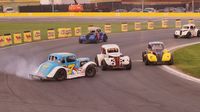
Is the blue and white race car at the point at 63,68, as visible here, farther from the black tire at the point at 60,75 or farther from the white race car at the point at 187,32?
the white race car at the point at 187,32

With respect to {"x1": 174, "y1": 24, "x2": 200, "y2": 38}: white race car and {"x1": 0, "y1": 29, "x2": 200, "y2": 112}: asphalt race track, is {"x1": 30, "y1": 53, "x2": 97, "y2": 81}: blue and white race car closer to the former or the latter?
{"x1": 0, "y1": 29, "x2": 200, "y2": 112}: asphalt race track

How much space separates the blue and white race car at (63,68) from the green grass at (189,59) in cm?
585

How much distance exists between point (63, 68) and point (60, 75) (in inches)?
16.4

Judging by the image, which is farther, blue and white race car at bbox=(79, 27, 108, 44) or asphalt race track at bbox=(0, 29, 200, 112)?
blue and white race car at bbox=(79, 27, 108, 44)

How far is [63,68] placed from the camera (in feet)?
78.0

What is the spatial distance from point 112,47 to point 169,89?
874 centimetres

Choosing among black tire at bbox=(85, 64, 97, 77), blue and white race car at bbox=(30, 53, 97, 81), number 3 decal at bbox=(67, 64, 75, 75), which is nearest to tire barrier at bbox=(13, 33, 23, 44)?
blue and white race car at bbox=(30, 53, 97, 81)

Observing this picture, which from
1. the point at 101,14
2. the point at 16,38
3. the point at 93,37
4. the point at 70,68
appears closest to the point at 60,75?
the point at 70,68

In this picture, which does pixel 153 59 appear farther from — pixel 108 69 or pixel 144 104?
pixel 144 104

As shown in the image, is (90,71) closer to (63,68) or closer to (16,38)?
(63,68)

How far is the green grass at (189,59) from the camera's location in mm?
26797

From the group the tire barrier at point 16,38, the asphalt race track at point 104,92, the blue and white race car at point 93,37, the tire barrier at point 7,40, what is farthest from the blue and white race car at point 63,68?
the tire barrier at point 16,38

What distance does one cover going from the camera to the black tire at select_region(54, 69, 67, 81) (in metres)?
23.7

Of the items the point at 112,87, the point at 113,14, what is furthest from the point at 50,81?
the point at 113,14
